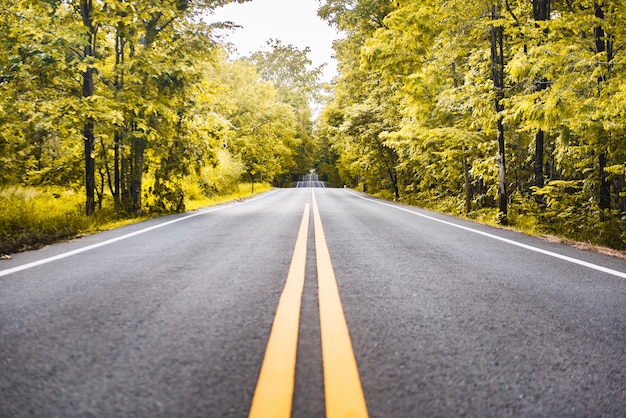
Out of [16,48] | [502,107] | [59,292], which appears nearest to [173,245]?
[59,292]

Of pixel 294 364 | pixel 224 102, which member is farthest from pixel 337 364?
pixel 224 102

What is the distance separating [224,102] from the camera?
49.8 feet

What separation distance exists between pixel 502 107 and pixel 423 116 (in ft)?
8.39

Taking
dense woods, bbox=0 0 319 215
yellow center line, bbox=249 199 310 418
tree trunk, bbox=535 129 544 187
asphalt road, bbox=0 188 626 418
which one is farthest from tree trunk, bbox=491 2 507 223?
yellow center line, bbox=249 199 310 418

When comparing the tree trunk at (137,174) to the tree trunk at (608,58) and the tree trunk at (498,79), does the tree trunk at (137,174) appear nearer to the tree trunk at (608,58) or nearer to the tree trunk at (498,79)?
the tree trunk at (498,79)

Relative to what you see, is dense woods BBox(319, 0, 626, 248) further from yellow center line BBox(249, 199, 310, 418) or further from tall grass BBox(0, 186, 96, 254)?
tall grass BBox(0, 186, 96, 254)

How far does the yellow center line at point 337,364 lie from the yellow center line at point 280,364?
15cm

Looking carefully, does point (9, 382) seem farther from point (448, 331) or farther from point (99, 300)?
point (448, 331)

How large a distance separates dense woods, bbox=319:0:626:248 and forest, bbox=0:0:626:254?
56 mm

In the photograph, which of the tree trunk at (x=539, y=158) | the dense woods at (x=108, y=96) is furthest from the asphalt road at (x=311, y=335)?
the tree trunk at (x=539, y=158)

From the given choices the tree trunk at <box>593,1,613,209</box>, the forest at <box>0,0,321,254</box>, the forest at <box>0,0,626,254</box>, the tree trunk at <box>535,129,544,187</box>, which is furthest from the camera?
the tree trunk at <box>535,129,544,187</box>

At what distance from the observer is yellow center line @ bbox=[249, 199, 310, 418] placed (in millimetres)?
1463

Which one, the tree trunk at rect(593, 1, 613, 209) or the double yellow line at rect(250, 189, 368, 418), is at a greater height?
the tree trunk at rect(593, 1, 613, 209)

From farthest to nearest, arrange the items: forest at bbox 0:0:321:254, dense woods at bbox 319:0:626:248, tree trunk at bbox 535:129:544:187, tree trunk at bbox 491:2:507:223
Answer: tree trunk at bbox 535:129:544:187, tree trunk at bbox 491:2:507:223, forest at bbox 0:0:321:254, dense woods at bbox 319:0:626:248
